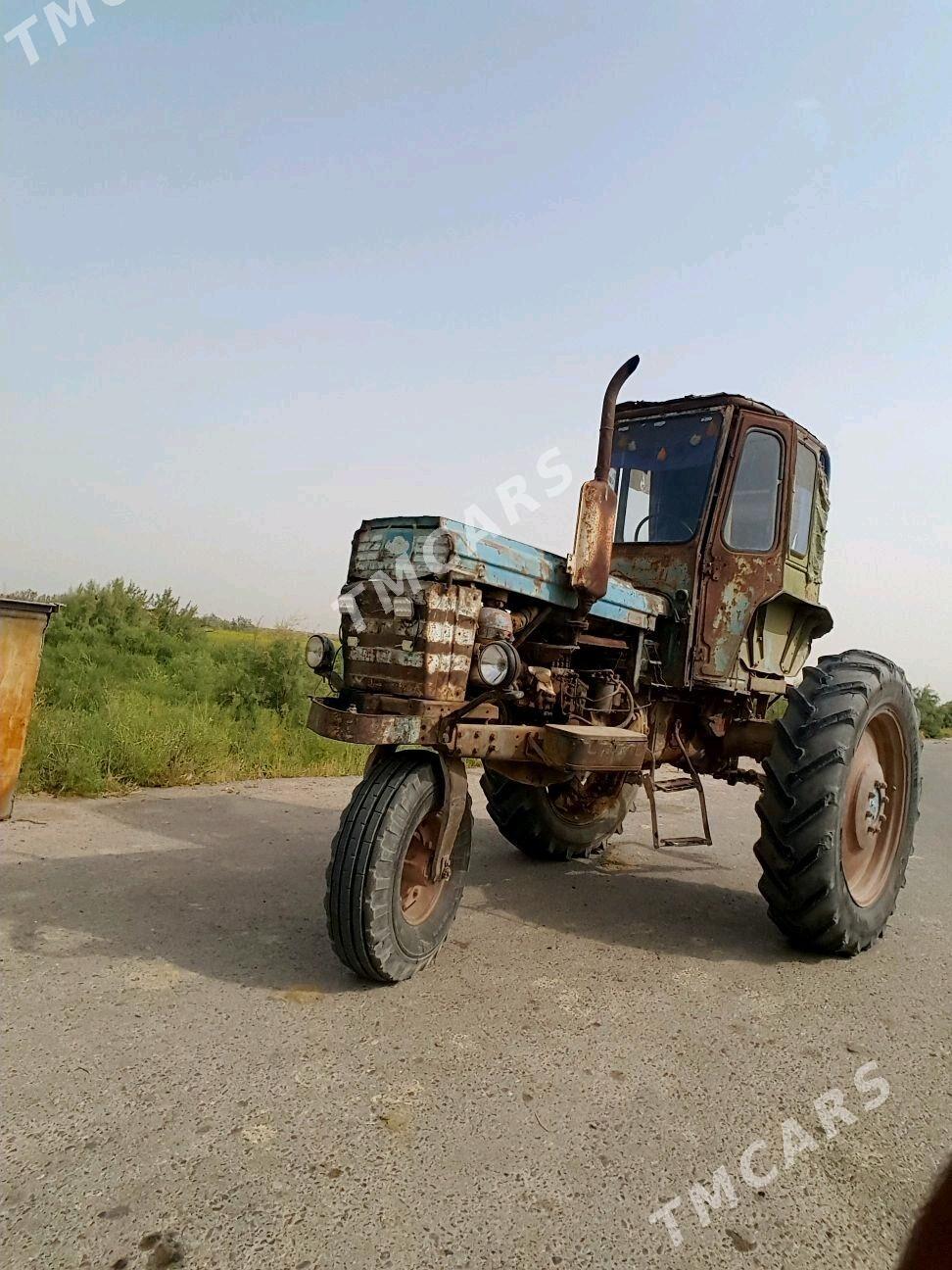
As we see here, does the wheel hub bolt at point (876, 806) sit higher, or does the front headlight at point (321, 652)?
the front headlight at point (321, 652)

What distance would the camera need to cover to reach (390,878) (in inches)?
127

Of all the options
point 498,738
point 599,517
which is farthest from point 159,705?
point 599,517

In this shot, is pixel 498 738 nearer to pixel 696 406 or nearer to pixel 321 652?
pixel 321 652

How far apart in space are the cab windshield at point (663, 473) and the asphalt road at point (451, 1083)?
2.32 meters

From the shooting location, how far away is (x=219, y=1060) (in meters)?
2.62

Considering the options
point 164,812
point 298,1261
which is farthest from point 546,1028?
point 164,812

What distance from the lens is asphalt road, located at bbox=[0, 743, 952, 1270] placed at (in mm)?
1946

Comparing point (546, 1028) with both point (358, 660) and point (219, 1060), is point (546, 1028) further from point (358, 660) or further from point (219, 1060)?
point (358, 660)

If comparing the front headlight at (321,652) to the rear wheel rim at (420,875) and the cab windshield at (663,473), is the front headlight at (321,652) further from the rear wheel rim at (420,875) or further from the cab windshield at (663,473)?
the cab windshield at (663,473)

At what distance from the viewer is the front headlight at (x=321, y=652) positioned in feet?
12.6

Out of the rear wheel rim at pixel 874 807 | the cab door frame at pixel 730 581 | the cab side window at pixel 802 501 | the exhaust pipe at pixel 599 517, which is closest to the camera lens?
the exhaust pipe at pixel 599 517

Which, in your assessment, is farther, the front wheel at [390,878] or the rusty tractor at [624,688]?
the rusty tractor at [624,688]

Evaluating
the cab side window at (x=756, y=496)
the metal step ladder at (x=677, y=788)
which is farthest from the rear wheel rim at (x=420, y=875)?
the cab side window at (x=756, y=496)

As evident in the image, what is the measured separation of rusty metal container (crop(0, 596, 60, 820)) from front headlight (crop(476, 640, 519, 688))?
143 inches
